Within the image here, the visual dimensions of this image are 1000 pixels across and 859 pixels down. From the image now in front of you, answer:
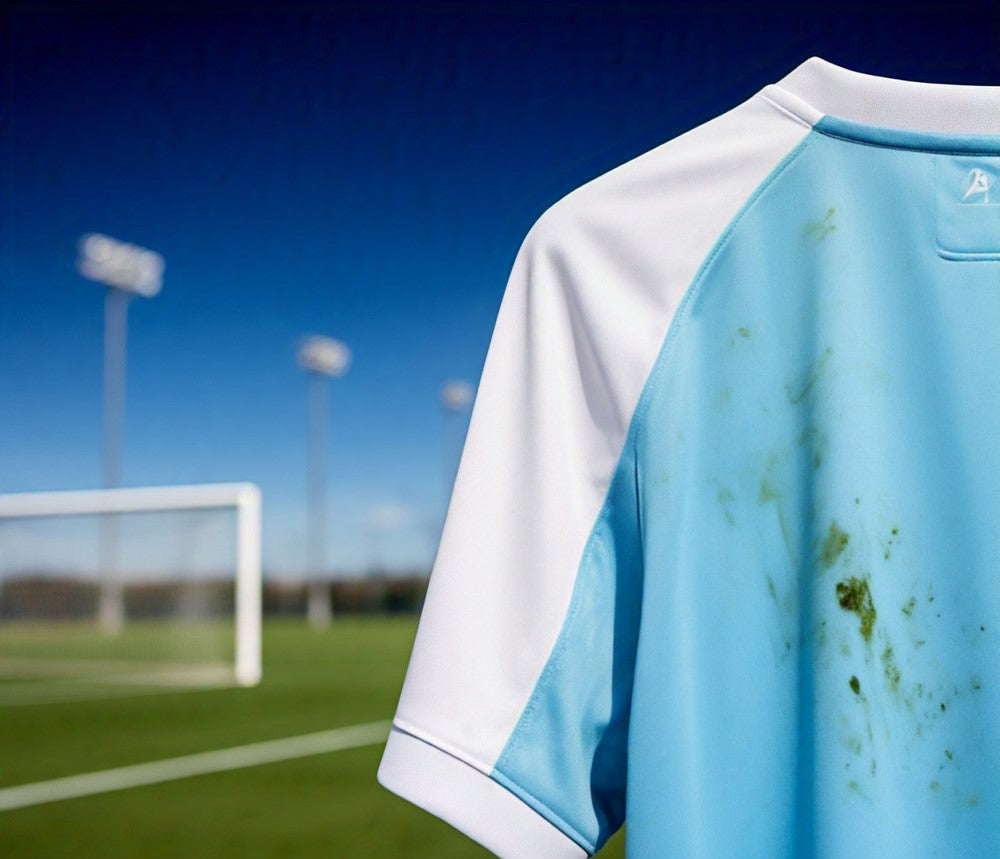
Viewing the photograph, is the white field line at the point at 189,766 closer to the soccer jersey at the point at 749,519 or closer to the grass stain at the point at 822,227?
the soccer jersey at the point at 749,519

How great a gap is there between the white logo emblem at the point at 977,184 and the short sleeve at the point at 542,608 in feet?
0.82

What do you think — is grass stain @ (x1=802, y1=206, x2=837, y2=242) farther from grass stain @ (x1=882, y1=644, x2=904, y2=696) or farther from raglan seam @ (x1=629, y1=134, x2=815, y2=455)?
grass stain @ (x1=882, y1=644, x2=904, y2=696)

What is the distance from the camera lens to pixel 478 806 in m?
0.77

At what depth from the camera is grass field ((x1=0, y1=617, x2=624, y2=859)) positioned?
3447 millimetres

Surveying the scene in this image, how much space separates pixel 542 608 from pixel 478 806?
0.46 feet

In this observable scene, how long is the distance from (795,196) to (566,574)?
31cm

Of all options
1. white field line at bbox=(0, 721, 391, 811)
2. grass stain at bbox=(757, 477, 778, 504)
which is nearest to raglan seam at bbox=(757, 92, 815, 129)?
grass stain at bbox=(757, 477, 778, 504)

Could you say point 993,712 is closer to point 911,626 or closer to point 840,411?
point 911,626

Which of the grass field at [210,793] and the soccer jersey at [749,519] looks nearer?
the soccer jersey at [749,519]

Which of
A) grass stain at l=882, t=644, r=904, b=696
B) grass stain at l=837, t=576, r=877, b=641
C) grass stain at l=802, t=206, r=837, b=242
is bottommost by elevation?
grass stain at l=882, t=644, r=904, b=696

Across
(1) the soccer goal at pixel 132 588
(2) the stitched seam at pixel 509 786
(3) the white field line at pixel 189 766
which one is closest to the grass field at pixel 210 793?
(3) the white field line at pixel 189 766

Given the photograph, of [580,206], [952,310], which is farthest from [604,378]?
[952,310]

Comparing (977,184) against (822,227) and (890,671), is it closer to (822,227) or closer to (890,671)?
(822,227)

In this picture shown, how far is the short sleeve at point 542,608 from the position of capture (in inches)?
30.3
